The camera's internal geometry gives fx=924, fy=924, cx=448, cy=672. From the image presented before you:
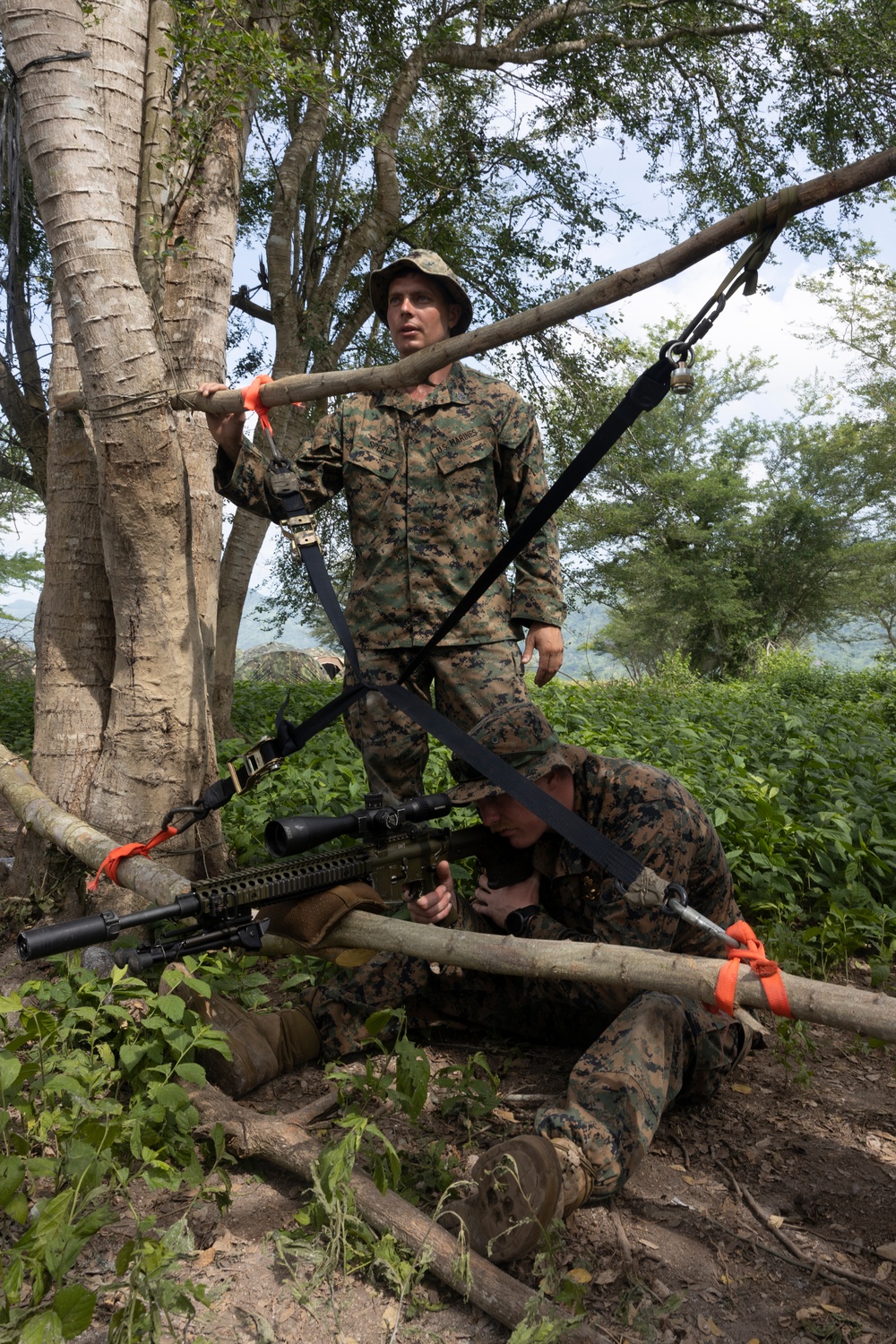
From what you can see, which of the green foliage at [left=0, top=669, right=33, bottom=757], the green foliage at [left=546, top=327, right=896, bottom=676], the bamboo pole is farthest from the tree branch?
the green foliage at [left=546, top=327, right=896, bottom=676]

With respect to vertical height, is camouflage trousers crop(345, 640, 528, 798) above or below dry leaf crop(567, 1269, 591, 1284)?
above

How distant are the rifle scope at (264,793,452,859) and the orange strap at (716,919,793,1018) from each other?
1.04 metres

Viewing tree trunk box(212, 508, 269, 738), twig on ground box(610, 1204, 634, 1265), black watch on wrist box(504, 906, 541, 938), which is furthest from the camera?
tree trunk box(212, 508, 269, 738)

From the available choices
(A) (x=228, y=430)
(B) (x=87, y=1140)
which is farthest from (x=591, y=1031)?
(A) (x=228, y=430)

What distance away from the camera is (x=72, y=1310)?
1.77 metres

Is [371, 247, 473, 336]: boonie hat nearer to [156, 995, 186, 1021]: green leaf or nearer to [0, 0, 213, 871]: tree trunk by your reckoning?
[0, 0, 213, 871]: tree trunk

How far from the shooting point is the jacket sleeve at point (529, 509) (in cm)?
367

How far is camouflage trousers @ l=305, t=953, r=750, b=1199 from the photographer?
2562 mm

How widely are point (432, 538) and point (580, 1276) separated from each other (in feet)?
8.27

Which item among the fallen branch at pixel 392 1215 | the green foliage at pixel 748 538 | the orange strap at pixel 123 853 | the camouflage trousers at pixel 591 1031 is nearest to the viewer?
the fallen branch at pixel 392 1215

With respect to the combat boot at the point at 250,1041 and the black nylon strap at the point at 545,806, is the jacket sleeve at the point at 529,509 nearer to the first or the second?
the black nylon strap at the point at 545,806

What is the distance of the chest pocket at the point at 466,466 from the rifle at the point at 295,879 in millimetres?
1329

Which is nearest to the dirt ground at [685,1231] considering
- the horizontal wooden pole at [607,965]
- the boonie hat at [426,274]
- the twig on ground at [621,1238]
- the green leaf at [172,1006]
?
the twig on ground at [621,1238]

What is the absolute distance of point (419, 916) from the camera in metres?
3.05
